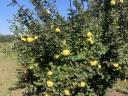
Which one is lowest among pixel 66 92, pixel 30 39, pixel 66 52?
pixel 66 92

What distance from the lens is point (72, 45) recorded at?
534 cm

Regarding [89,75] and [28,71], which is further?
[28,71]

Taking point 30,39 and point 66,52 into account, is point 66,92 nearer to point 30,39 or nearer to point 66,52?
point 66,52

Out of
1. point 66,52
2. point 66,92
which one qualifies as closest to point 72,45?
point 66,52

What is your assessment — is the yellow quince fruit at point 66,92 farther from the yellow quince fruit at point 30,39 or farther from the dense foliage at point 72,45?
the yellow quince fruit at point 30,39

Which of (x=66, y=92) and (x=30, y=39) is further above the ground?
(x=30, y=39)

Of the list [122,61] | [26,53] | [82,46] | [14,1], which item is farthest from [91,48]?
[14,1]

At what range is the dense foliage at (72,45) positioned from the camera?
518 cm

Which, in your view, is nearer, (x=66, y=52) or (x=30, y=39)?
(x=66, y=52)

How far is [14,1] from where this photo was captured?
5562 mm

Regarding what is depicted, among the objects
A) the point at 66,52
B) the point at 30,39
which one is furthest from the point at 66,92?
the point at 30,39

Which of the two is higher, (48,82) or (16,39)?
(16,39)

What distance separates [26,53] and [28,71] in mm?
376

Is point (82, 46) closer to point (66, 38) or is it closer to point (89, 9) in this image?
point (66, 38)
